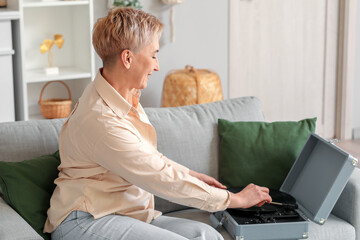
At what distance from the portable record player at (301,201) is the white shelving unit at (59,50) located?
5.76 feet

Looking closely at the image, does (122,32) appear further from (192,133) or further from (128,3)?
→ (128,3)

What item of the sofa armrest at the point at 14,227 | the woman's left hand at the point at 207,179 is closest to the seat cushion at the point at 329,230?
the woman's left hand at the point at 207,179

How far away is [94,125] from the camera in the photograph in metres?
1.89

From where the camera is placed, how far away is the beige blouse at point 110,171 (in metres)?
1.88

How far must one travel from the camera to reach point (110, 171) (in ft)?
6.42

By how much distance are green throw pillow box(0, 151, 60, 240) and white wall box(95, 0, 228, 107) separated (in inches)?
83.5

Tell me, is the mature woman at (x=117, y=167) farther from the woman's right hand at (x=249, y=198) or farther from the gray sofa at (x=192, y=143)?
the gray sofa at (x=192, y=143)

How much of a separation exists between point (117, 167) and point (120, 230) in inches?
7.6

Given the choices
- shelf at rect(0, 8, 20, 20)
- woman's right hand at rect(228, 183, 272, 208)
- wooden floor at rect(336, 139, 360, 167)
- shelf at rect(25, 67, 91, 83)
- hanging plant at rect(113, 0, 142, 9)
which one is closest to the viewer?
woman's right hand at rect(228, 183, 272, 208)

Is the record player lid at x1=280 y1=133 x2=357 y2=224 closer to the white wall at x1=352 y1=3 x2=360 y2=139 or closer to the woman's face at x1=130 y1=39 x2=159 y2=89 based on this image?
the woman's face at x1=130 y1=39 x2=159 y2=89

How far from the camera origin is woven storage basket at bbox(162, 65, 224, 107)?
12.9 feet

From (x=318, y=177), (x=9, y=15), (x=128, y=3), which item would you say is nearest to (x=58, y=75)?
(x=9, y=15)

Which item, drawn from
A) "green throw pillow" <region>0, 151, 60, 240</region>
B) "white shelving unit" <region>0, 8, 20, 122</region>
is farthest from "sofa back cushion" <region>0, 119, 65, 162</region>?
"white shelving unit" <region>0, 8, 20, 122</region>

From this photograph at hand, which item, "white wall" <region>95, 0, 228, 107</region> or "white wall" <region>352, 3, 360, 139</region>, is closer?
"white wall" <region>95, 0, 228, 107</region>
